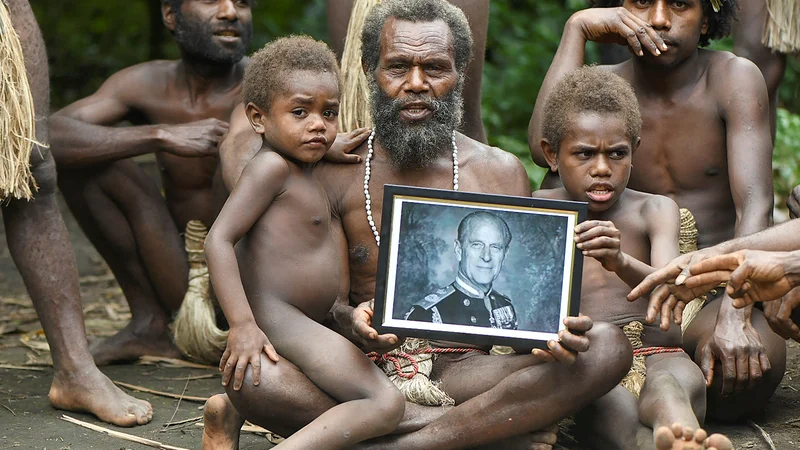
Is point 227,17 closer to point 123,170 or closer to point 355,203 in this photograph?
point 123,170

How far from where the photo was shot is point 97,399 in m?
3.92

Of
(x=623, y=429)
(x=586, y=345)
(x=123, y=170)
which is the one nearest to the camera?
(x=586, y=345)

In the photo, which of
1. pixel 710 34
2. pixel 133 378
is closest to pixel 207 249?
pixel 133 378

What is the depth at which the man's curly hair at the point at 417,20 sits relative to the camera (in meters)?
3.72

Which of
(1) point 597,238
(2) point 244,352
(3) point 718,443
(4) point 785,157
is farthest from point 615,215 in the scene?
(4) point 785,157

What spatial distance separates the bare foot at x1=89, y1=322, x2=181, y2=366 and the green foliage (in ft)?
13.4

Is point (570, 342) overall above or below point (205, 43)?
below

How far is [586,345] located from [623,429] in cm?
A: 38

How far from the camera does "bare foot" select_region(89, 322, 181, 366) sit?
4.71 meters

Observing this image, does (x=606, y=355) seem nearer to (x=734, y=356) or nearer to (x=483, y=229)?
(x=483, y=229)

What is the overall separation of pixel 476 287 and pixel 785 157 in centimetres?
491

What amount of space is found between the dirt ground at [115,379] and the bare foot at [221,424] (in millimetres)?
280

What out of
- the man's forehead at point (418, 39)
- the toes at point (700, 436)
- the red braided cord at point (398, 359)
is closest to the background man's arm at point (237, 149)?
the man's forehead at point (418, 39)

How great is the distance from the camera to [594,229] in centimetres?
313
